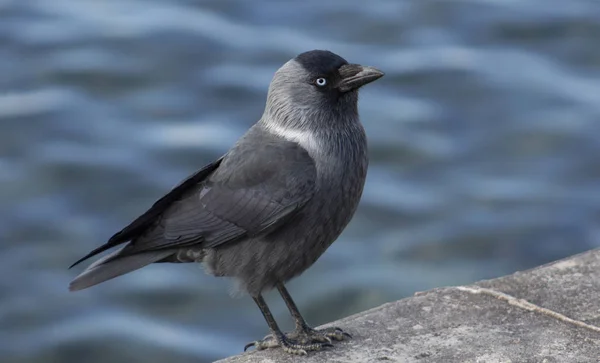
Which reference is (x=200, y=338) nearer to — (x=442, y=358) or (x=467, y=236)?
(x=467, y=236)

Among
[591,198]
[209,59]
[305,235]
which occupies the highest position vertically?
[209,59]

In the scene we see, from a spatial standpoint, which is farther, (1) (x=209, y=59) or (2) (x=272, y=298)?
(1) (x=209, y=59)

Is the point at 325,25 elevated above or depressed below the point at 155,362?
above

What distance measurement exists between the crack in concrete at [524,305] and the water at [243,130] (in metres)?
2.43

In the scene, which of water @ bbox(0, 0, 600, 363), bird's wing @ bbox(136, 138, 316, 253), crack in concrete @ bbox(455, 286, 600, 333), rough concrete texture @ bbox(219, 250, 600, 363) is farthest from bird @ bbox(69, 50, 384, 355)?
water @ bbox(0, 0, 600, 363)

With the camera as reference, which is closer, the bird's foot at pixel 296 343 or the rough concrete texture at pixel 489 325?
the rough concrete texture at pixel 489 325

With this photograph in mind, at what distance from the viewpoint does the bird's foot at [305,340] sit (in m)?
4.80

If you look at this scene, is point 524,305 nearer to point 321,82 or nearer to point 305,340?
point 305,340

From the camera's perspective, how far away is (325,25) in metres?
11.1

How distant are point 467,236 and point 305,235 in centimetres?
393

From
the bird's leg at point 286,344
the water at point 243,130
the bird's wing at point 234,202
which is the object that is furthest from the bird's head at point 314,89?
the water at point 243,130

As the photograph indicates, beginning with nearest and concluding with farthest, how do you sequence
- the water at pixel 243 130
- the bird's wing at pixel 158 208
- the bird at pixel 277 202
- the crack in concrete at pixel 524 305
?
1. the crack in concrete at pixel 524 305
2. the bird at pixel 277 202
3. the bird's wing at pixel 158 208
4. the water at pixel 243 130

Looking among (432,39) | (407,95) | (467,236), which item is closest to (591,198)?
(467,236)

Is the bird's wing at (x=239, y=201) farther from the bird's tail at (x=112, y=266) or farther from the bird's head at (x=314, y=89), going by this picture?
the bird's head at (x=314, y=89)
